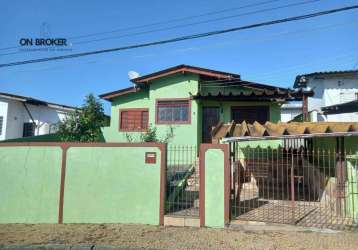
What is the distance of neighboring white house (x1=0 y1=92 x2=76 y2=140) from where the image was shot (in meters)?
19.1

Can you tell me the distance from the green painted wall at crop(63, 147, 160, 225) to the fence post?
47.2 inches

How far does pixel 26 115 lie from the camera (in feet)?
66.8

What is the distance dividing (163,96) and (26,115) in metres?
11.0

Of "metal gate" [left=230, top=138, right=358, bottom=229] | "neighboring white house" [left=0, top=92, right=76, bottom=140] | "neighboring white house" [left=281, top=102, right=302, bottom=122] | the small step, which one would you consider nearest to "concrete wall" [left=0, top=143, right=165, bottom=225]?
the small step

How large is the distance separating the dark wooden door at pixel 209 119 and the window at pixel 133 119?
10.2 feet

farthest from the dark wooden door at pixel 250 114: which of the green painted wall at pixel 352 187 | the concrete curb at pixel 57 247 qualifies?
the concrete curb at pixel 57 247

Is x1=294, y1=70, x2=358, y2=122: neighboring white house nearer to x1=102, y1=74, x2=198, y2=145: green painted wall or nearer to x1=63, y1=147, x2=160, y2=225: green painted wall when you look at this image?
x1=102, y1=74, x2=198, y2=145: green painted wall

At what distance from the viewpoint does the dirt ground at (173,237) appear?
6.08 m

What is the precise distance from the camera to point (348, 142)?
7.86 metres

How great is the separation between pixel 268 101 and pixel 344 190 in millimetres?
7223

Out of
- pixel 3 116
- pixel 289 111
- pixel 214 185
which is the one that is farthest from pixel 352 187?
pixel 289 111

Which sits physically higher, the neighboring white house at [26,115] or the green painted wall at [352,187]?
the neighboring white house at [26,115]

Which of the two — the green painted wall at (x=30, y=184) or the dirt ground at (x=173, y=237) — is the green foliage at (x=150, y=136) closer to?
the green painted wall at (x=30, y=184)

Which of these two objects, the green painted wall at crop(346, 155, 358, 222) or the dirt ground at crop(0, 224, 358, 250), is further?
the green painted wall at crop(346, 155, 358, 222)
